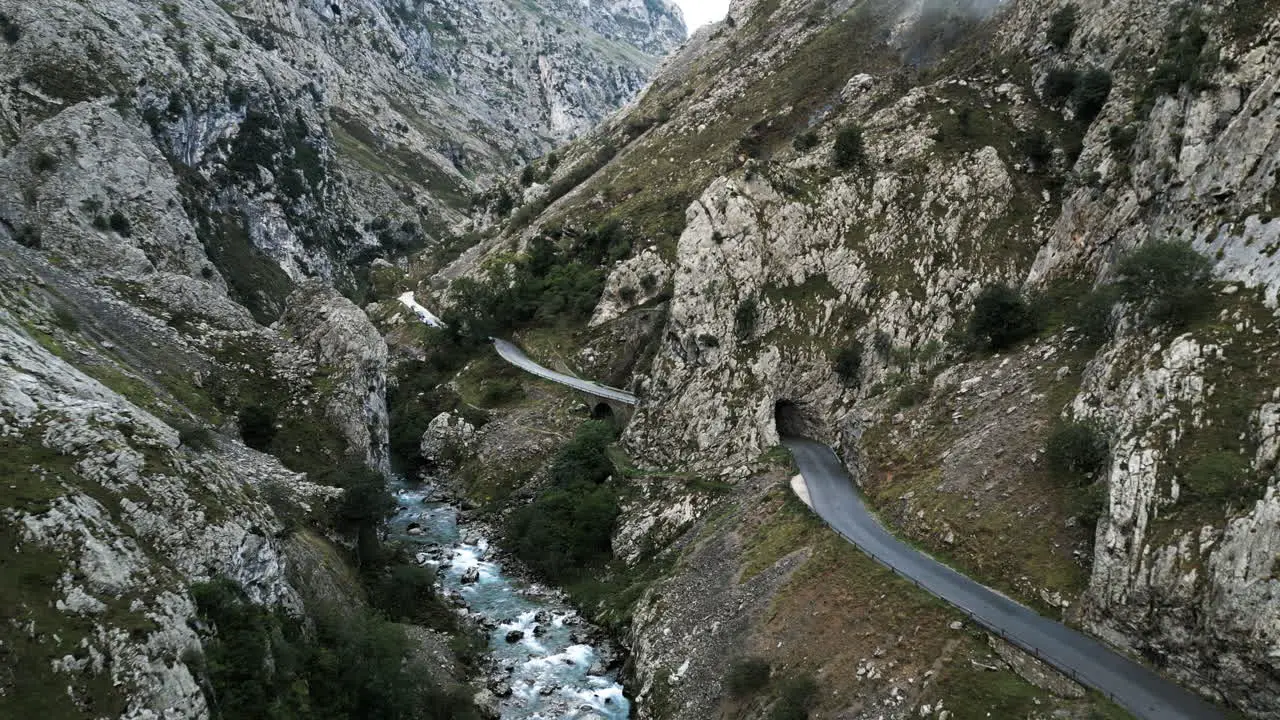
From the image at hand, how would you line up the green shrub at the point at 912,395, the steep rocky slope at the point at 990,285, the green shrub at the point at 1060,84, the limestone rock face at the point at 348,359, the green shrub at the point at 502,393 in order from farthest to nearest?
1. the green shrub at the point at 502,393
2. the green shrub at the point at 1060,84
3. the limestone rock face at the point at 348,359
4. the green shrub at the point at 912,395
5. the steep rocky slope at the point at 990,285

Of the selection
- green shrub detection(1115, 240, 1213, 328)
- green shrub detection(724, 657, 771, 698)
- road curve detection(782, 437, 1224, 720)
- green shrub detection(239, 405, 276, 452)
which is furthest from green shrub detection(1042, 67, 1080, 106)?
green shrub detection(239, 405, 276, 452)

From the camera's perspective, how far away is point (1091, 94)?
61.5 metres

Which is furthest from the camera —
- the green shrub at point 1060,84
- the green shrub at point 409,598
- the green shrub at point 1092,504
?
the green shrub at point 1060,84

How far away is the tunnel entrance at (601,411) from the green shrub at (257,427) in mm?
34681

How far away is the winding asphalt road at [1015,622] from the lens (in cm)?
2539

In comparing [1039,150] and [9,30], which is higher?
[9,30]

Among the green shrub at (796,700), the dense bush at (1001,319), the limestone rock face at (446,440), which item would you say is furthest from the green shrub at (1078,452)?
the limestone rock face at (446,440)

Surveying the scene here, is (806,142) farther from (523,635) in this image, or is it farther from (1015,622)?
(1015,622)

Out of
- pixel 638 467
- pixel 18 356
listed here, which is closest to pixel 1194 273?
pixel 638 467

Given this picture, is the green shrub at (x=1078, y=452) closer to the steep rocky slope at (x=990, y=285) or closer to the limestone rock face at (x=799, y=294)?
the steep rocky slope at (x=990, y=285)

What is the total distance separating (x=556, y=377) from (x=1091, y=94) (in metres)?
56.6

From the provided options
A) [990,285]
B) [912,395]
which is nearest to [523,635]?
[912,395]

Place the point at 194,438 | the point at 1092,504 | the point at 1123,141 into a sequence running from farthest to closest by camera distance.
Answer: the point at 1123,141
the point at 1092,504
the point at 194,438

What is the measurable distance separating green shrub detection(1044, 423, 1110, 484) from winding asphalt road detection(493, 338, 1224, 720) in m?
7.23
